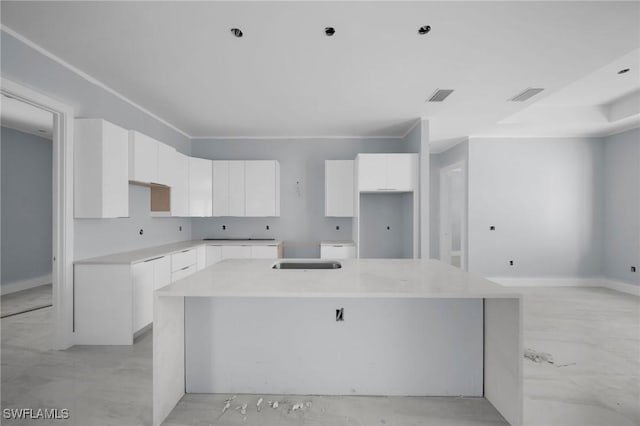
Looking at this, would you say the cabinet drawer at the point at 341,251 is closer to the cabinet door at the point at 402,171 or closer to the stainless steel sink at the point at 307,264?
the cabinet door at the point at 402,171

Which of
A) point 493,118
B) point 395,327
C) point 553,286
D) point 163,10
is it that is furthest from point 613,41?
point 553,286

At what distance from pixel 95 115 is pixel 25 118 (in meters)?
2.31

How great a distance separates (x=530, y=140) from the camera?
5535 mm

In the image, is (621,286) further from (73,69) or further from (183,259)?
(73,69)

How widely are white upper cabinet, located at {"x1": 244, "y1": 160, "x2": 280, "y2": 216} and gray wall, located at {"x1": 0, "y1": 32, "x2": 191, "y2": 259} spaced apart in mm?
1233

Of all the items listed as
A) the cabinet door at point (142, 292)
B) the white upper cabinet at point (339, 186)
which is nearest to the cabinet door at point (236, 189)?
the white upper cabinet at point (339, 186)

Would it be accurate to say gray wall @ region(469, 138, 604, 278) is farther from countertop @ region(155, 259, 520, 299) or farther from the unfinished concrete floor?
countertop @ region(155, 259, 520, 299)

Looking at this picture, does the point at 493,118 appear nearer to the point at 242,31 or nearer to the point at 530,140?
the point at 530,140

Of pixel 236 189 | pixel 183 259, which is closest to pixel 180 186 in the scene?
pixel 236 189

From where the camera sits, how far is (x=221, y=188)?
5.16 meters

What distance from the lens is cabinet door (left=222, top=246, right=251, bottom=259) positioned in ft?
15.8

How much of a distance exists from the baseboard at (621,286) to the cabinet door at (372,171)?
420 cm

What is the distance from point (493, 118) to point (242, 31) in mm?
3697

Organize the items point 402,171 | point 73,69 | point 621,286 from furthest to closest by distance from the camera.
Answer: point 621,286
point 402,171
point 73,69
